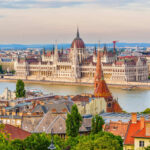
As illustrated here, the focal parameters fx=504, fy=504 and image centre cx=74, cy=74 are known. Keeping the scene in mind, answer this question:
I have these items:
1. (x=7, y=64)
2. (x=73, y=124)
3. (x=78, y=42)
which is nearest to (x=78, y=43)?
(x=78, y=42)

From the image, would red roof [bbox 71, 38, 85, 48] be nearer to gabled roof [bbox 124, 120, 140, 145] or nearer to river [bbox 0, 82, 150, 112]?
river [bbox 0, 82, 150, 112]

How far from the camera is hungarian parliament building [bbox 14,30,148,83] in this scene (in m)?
72.6

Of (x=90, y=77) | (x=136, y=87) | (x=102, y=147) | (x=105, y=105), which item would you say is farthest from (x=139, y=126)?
(x=90, y=77)

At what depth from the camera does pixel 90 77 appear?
7500 centimetres

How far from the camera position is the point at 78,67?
78.2m

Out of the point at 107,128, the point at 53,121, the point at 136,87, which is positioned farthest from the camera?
the point at 136,87

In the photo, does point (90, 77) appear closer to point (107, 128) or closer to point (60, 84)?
point (60, 84)

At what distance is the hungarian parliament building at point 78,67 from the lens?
72.6 m

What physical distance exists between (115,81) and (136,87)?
264 inches

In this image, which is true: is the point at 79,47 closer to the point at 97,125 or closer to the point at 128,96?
the point at 128,96

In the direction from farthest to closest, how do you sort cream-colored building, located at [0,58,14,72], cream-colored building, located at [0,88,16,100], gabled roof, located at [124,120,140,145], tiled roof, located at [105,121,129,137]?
1. cream-colored building, located at [0,58,14,72]
2. cream-colored building, located at [0,88,16,100]
3. tiled roof, located at [105,121,129,137]
4. gabled roof, located at [124,120,140,145]

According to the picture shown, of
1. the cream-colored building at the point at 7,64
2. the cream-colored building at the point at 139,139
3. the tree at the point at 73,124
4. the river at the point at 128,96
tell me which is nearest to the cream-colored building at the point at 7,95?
the river at the point at 128,96

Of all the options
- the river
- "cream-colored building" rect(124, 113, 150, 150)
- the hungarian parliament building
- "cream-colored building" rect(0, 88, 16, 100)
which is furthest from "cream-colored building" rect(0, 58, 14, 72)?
"cream-colored building" rect(124, 113, 150, 150)

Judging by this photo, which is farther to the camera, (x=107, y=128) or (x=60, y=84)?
(x=60, y=84)
